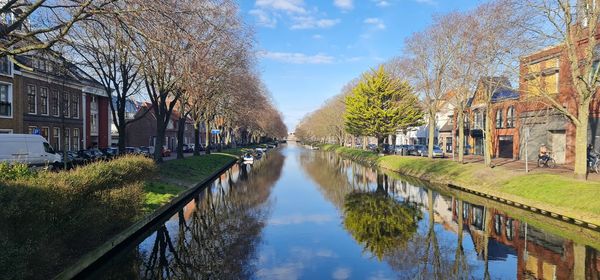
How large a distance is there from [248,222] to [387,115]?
115 feet

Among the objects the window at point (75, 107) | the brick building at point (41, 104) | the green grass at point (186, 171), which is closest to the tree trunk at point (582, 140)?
the green grass at point (186, 171)

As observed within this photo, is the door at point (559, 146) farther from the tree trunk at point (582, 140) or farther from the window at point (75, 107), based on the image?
the window at point (75, 107)

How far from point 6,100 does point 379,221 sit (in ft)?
102

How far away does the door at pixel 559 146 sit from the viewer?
31.6 metres

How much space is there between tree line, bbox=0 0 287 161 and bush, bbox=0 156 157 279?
323cm

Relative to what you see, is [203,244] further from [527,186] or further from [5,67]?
[5,67]

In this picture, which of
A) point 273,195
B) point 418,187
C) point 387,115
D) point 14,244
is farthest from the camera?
point 387,115

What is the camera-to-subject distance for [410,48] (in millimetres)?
34875

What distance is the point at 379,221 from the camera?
16328 mm

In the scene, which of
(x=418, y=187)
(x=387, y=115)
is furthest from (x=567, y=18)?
(x=387, y=115)

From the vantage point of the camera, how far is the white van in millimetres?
21297

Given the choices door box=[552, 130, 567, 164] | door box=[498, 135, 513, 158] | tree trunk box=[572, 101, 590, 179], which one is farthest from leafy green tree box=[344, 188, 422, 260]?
door box=[498, 135, 513, 158]

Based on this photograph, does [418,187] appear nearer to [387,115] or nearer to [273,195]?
[273,195]

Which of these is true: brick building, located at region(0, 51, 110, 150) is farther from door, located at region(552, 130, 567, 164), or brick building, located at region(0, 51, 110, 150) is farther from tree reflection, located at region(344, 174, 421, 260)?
door, located at region(552, 130, 567, 164)
